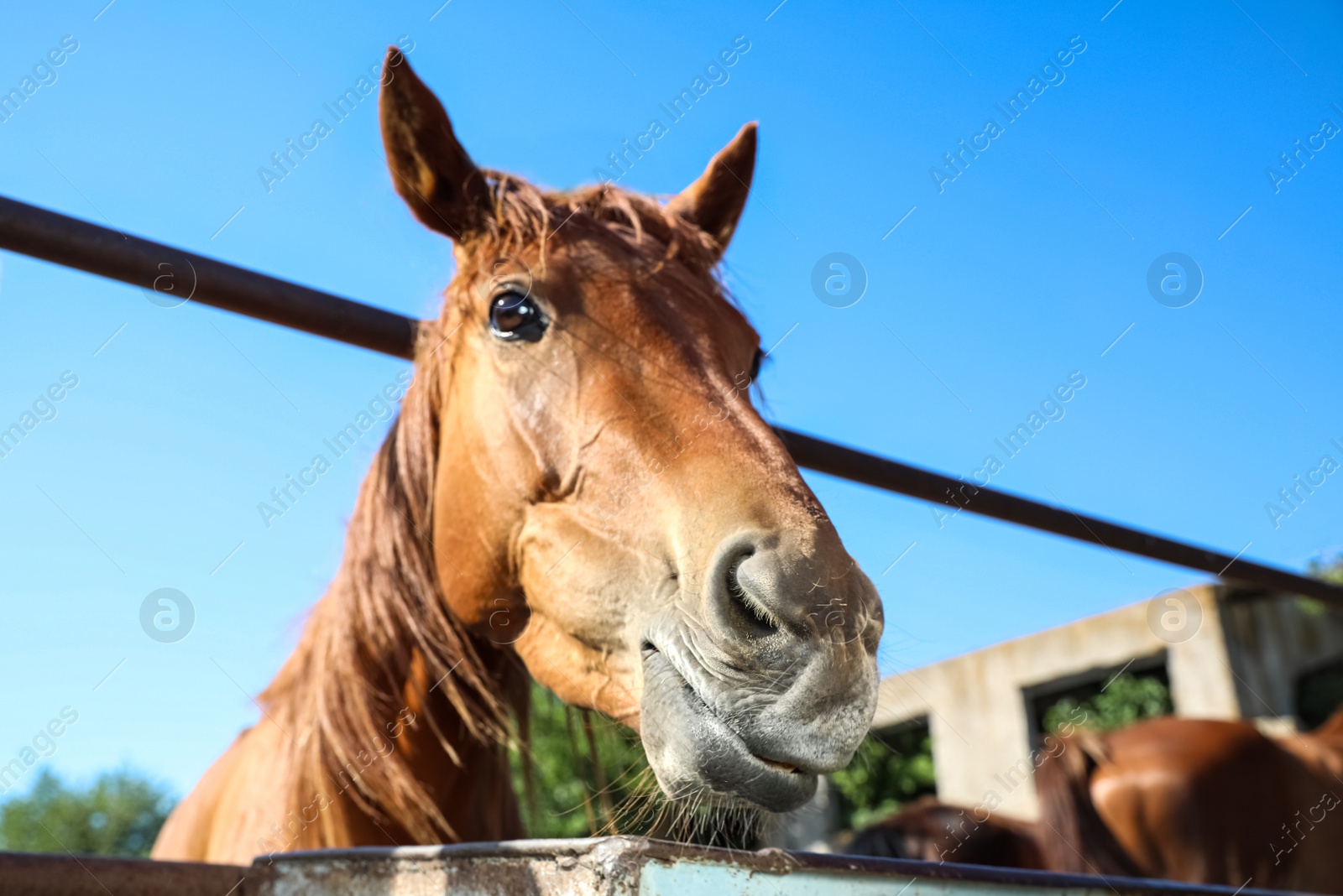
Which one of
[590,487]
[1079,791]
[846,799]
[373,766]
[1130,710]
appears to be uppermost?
[1130,710]

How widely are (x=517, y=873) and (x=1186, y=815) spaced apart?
5.12 metres

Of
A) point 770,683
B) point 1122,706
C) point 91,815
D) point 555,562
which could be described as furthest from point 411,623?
point 91,815

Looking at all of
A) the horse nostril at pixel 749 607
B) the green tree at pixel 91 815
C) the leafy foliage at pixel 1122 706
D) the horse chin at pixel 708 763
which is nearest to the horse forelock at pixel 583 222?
the horse nostril at pixel 749 607

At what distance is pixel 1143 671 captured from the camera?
1316 centimetres

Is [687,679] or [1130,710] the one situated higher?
[1130,710]

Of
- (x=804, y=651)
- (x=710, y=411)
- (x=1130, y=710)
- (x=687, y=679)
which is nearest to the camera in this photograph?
(x=804, y=651)

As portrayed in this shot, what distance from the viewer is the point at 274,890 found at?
958mm

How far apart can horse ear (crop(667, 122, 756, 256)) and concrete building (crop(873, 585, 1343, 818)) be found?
29.1ft

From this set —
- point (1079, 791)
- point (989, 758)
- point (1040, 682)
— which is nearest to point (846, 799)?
point (989, 758)

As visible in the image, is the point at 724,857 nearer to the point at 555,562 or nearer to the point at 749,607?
the point at 749,607

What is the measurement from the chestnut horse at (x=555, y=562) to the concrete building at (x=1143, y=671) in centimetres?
919

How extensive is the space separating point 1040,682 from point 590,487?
1213cm

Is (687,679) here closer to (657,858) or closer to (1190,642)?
(657,858)

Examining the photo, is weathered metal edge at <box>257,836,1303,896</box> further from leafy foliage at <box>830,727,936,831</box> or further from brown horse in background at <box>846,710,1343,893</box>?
leafy foliage at <box>830,727,936,831</box>
